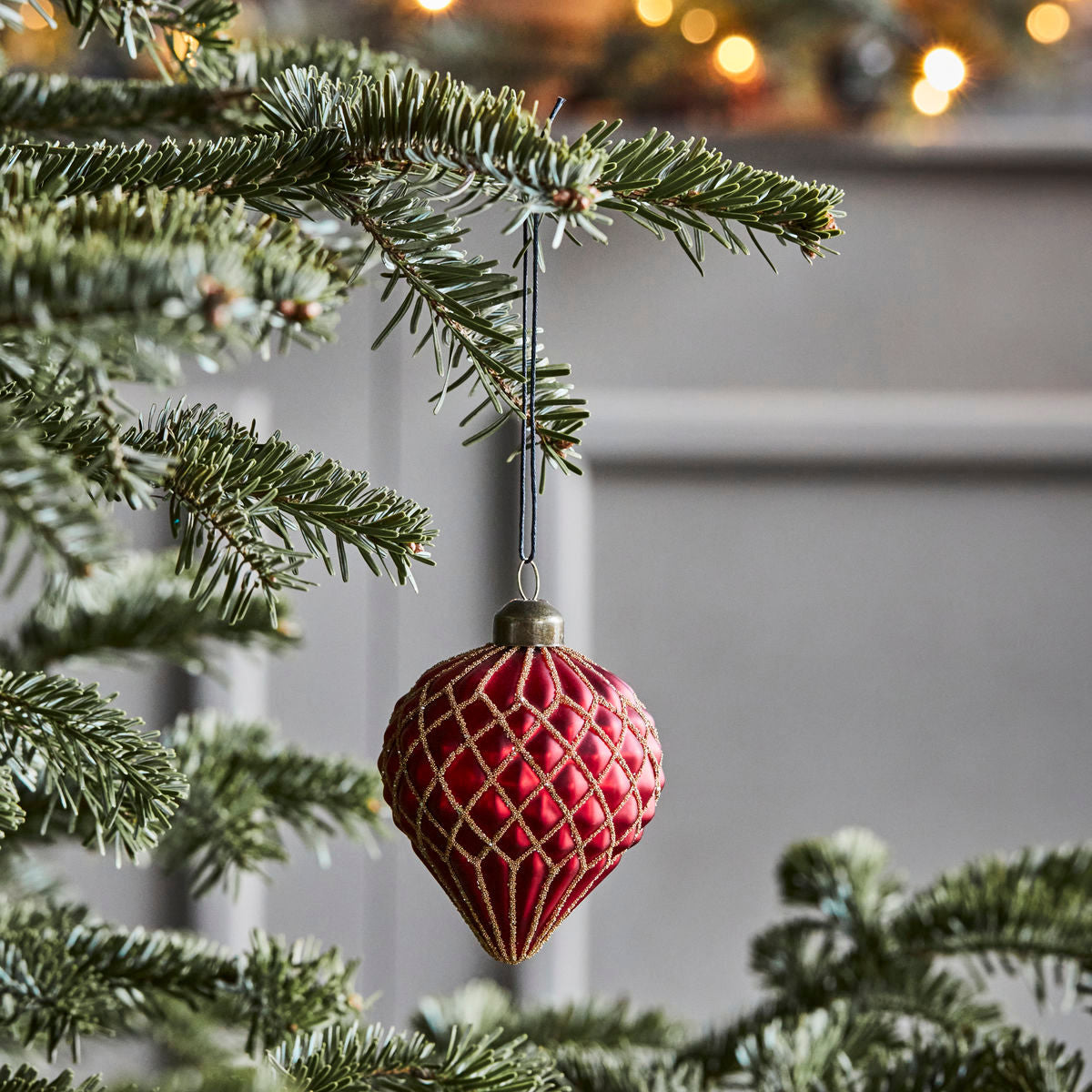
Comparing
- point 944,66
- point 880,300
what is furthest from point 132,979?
point 944,66

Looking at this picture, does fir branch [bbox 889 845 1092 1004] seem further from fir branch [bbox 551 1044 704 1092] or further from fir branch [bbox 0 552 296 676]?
fir branch [bbox 0 552 296 676]

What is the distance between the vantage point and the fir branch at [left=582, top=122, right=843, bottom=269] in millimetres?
274

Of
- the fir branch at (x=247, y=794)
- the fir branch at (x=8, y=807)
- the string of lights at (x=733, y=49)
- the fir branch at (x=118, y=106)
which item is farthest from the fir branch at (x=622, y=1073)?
the string of lights at (x=733, y=49)

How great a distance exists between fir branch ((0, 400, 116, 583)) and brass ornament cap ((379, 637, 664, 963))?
13cm

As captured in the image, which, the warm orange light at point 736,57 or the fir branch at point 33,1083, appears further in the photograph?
the warm orange light at point 736,57

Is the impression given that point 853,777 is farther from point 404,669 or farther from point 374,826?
point 374,826

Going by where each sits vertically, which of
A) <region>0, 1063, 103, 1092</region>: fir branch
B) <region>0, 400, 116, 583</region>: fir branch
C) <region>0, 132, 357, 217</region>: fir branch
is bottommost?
<region>0, 1063, 103, 1092</region>: fir branch

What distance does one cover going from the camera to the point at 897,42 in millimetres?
823

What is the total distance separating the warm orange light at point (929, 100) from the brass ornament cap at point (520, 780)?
67 centimetres

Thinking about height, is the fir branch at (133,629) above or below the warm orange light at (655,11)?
below

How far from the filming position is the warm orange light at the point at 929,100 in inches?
32.5

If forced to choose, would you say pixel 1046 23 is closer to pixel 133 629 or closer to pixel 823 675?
pixel 823 675

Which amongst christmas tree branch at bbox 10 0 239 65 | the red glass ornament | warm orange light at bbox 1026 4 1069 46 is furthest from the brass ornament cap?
warm orange light at bbox 1026 4 1069 46

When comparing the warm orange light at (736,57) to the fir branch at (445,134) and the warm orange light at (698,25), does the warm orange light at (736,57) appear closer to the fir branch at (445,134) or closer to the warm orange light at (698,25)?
the warm orange light at (698,25)
